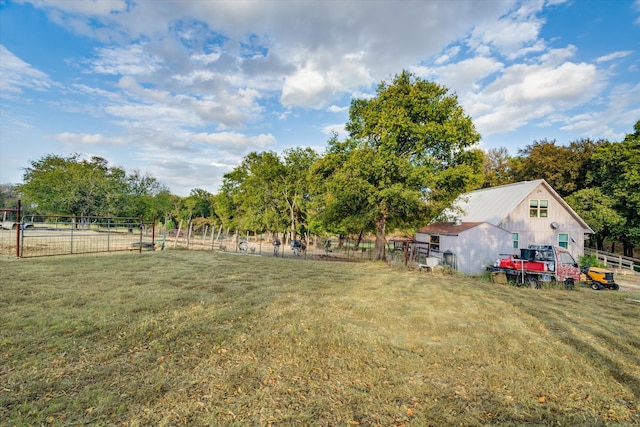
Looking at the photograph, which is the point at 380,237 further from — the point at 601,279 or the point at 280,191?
the point at 280,191

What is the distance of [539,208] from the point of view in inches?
867

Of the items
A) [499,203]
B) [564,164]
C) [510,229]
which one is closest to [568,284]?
[510,229]

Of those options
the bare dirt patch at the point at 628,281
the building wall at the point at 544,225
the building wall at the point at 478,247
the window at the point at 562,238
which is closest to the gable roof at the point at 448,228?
the building wall at the point at 478,247

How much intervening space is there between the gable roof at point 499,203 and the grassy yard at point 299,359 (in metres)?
13.7

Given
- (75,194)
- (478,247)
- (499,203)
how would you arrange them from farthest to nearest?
(75,194)
(499,203)
(478,247)

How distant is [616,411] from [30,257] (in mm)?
18117

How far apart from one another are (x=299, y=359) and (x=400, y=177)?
15873 mm

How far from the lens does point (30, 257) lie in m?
12.9

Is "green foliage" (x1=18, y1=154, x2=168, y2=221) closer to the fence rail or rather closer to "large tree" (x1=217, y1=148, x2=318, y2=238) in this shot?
"large tree" (x1=217, y1=148, x2=318, y2=238)

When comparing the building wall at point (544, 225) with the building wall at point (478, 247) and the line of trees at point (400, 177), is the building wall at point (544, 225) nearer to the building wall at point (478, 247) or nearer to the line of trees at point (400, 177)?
the building wall at point (478, 247)

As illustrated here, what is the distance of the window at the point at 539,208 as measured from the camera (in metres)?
22.0

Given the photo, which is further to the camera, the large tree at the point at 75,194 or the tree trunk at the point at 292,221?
the large tree at the point at 75,194

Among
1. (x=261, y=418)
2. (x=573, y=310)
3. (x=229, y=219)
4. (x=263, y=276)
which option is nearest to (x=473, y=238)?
(x=573, y=310)

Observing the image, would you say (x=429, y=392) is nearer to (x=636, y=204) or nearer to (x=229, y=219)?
(x=636, y=204)
